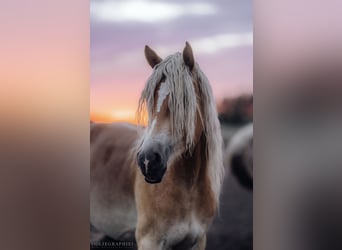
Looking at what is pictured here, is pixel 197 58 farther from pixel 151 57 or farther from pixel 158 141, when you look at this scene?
pixel 158 141

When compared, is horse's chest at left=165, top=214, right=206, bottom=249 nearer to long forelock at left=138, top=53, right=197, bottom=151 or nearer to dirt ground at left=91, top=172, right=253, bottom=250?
dirt ground at left=91, top=172, right=253, bottom=250

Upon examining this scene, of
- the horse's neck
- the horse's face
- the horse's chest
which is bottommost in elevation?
the horse's chest

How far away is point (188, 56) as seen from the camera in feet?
5.13

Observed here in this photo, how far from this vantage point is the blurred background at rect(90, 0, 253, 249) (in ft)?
5.16

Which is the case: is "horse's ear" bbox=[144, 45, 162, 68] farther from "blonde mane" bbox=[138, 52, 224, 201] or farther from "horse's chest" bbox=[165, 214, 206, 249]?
"horse's chest" bbox=[165, 214, 206, 249]

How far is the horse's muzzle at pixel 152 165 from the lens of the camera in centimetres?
155

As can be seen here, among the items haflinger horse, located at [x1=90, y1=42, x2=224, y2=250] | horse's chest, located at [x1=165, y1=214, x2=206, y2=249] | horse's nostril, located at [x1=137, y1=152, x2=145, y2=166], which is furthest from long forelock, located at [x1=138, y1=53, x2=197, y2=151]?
horse's chest, located at [x1=165, y1=214, x2=206, y2=249]

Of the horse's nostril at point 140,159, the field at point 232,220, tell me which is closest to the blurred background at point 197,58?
the field at point 232,220

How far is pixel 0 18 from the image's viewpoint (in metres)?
1.62

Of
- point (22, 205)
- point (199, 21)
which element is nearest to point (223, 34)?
point (199, 21)

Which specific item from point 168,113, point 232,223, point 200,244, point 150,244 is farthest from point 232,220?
point 168,113

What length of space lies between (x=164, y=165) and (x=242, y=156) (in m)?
0.27

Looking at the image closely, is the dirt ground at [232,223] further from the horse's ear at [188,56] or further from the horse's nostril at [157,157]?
the horse's ear at [188,56]

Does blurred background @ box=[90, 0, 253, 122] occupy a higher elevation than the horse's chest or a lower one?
higher
